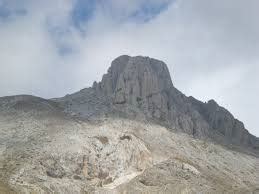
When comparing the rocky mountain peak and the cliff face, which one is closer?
the cliff face

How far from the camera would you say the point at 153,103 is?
522ft

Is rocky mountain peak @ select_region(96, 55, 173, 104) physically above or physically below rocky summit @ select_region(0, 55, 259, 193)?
above

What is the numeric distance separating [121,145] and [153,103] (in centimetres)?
4356

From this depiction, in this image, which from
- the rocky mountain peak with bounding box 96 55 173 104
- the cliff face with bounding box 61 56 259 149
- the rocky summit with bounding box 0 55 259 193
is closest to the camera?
the rocky summit with bounding box 0 55 259 193

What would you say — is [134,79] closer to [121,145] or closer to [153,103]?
[153,103]

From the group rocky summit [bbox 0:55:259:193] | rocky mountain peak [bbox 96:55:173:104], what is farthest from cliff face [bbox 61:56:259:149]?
rocky summit [bbox 0:55:259:193]

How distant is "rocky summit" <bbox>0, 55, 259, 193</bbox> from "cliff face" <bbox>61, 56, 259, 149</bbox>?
0.34 metres

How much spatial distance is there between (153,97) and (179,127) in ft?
46.8

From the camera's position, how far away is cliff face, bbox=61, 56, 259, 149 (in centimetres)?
15138

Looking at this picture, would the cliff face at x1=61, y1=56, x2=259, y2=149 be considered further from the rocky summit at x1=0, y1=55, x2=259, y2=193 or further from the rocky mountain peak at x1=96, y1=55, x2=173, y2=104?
the rocky summit at x1=0, y1=55, x2=259, y2=193

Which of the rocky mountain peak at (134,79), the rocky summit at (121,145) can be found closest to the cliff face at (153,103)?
the rocky mountain peak at (134,79)

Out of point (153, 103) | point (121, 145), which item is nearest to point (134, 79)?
point (153, 103)

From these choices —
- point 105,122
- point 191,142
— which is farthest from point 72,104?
point 191,142

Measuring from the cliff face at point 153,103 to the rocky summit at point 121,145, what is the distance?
0.34 metres
